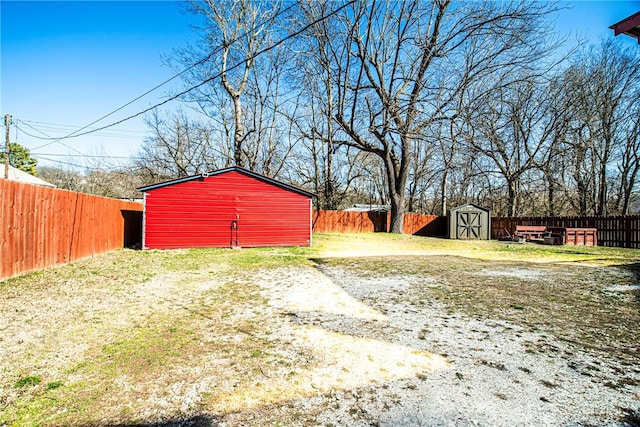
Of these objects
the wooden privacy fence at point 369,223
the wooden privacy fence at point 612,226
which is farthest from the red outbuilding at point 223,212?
the wooden privacy fence at point 612,226

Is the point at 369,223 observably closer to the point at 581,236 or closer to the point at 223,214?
the point at 581,236

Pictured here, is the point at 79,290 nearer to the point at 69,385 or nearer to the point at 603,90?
the point at 69,385

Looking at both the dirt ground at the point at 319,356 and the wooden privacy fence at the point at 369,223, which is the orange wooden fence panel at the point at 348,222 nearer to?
the wooden privacy fence at the point at 369,223

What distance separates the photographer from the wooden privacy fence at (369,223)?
22.2m

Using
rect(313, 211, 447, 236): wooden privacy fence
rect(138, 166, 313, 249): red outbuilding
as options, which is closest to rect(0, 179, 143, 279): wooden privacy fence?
rect(138, 166, 313, 249): red outbuilding

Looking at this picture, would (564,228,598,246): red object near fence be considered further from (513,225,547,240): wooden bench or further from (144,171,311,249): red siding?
(144,171,311,249): red siding

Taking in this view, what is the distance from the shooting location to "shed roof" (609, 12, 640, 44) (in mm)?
3779

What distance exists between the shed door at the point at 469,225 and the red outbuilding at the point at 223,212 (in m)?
11.6

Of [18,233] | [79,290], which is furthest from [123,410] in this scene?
[18,233]

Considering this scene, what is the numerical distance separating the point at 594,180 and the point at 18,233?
29524 millimetres

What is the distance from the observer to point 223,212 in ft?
40.4

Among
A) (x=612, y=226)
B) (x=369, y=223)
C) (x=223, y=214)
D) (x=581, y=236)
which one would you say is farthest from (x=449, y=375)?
(x=369, y=223)

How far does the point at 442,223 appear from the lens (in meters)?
24.4

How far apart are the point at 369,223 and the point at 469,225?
21.7 ft
